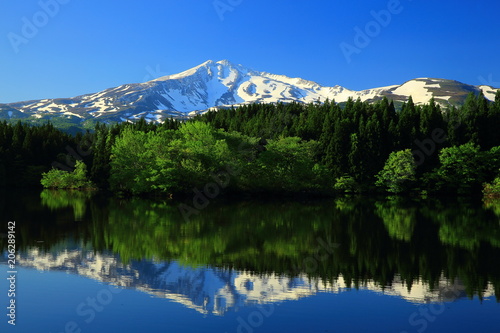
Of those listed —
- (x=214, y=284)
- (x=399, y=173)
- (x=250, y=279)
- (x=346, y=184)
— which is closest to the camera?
(x=214, y=284)

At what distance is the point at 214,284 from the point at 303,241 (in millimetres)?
10729

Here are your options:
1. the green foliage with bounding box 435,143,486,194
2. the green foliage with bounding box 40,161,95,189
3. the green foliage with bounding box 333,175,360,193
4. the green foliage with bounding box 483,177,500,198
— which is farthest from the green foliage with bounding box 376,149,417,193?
the green foliage with bounding box 40,161,95,189

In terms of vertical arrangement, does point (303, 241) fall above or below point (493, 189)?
below

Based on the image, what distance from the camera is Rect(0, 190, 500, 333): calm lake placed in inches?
516

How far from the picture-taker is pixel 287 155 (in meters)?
73.1

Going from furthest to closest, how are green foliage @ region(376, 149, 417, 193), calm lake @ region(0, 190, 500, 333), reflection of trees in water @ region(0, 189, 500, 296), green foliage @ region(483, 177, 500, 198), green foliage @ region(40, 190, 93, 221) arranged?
1. green foliage @ region(376, 149, 417, 193)
2. green foliage @ region(483, 177, 500, 198)
3. green foliage @ region(40, 190, 93, 221)
4. reflection of trees in water @ region(0, 189, 500, 296)
5. calm lake @ region(0, 190, 500, 333)

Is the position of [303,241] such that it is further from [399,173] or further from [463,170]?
[463,170]

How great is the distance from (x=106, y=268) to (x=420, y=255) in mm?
14648

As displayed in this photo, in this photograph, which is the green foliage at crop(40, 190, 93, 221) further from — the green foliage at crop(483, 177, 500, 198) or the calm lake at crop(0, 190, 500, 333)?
the green foliage at crop(483, 177, 500, 198)

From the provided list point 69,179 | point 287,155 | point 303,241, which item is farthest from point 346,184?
point 303,241

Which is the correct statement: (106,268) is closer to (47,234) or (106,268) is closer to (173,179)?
(47,234)

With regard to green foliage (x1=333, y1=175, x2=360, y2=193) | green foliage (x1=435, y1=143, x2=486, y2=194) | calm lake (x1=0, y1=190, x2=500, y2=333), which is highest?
green foliage (x1=435, y1=143, x2=486, y2=194)

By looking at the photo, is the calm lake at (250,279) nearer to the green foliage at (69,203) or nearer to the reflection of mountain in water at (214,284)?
the reflection of mountain in water at (214,284)

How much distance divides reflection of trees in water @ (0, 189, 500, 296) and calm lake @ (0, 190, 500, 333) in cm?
8
